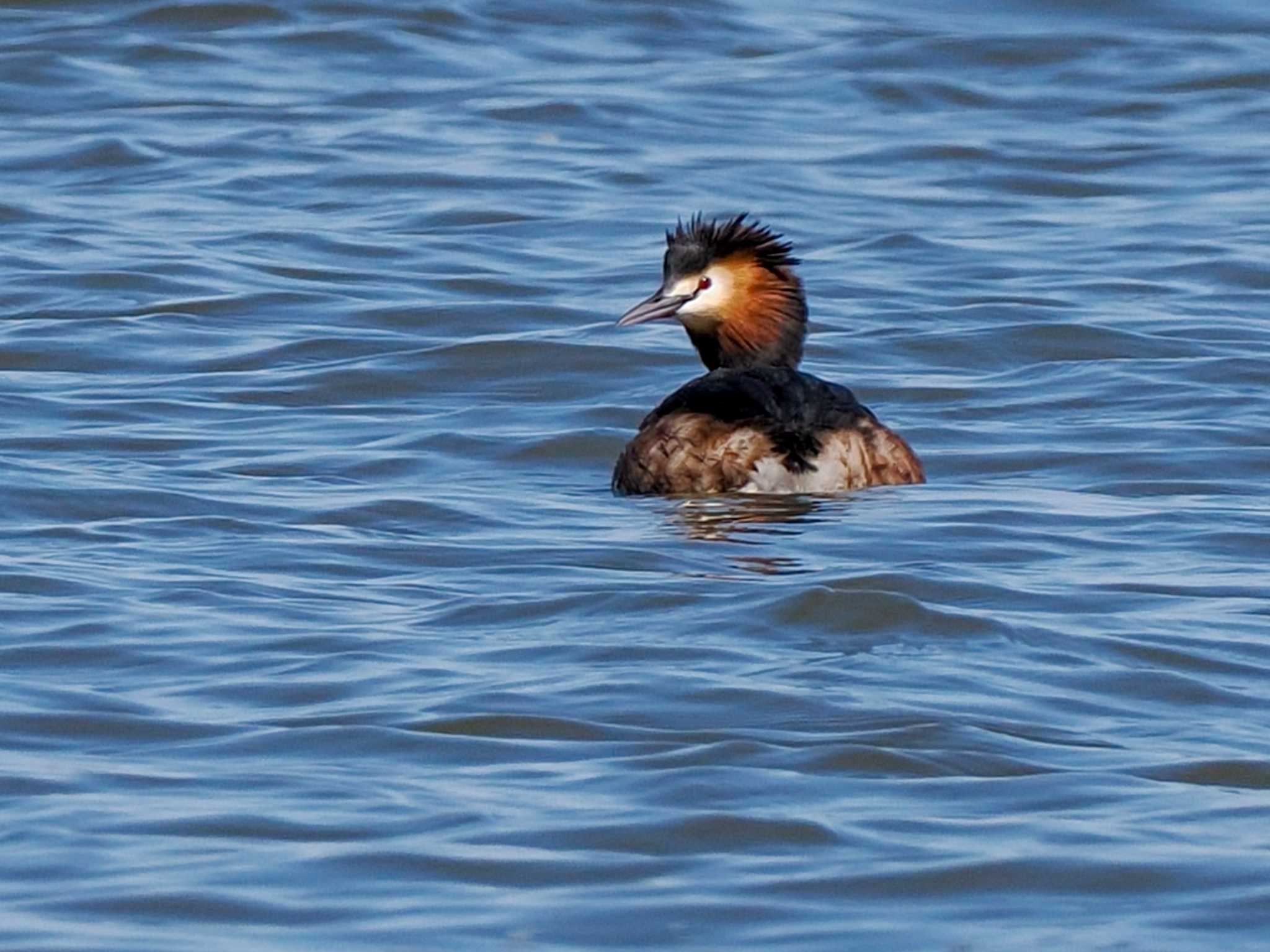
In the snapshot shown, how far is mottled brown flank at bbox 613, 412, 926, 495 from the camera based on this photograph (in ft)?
29.1

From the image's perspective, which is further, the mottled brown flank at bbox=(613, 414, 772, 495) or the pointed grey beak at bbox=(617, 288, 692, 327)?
the pointed grey beak at bbox=(617, 288, 692, 327)

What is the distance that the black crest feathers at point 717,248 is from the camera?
977cm

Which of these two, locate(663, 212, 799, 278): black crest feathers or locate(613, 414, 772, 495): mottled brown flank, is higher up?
locate(663, 212, 799, 278): black crest feathers

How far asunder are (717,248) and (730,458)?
1.13 meters

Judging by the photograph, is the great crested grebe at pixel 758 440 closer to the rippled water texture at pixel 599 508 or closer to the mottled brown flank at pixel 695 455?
the mottled brown flank at pixel 695 455

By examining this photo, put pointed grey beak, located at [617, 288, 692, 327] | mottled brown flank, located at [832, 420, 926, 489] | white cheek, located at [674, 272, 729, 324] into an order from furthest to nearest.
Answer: white cheek, located at [674, 272, 729, 324], pointed grey beak, located at [617, 288, 692, 327], mottled brown flank, located at [832, 420, 926, 489]

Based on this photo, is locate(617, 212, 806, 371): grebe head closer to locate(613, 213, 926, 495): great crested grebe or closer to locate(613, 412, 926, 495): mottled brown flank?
locate(613, 213, 926, 495): great crested grebe

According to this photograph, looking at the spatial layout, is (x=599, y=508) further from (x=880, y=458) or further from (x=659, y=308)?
(x=659, y=308)

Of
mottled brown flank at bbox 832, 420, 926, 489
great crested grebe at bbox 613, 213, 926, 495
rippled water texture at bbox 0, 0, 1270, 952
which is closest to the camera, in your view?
rippled water texture at bbox 0, 0, 1270, 952

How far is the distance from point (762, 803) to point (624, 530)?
2885mm

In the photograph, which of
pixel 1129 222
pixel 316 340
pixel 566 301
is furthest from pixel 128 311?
pixel 1129 222

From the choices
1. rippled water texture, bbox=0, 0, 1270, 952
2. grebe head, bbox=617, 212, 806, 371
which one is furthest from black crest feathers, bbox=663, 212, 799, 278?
rippled water texture, bbox=0, 0, 1270, 952

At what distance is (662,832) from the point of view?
552cm

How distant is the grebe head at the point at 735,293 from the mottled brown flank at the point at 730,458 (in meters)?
0.77
